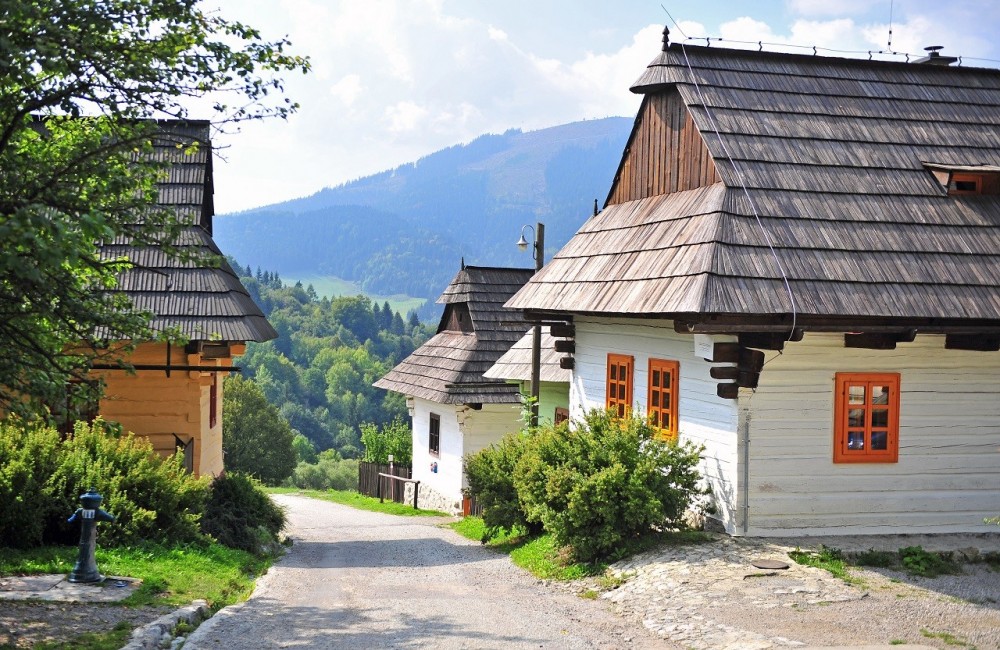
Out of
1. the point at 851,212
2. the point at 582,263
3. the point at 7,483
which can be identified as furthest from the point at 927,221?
the point at 7,483

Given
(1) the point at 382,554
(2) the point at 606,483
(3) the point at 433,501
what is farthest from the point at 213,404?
(3) the point at 433,501

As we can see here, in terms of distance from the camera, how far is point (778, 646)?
748 cm

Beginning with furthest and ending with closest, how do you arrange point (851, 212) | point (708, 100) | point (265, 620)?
1. point (708, 100)
2. point (851, 212)
3. point (265, 620)

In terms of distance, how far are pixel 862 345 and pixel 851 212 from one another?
5.69 ft

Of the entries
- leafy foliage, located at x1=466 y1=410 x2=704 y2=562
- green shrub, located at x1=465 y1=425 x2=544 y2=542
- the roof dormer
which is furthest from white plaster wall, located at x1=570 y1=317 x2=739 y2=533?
the roof dormer

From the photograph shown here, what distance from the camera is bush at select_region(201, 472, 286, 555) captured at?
1249 cm

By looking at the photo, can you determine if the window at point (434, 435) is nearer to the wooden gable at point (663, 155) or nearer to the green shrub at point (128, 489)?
the wooden gable at point (663, 155)

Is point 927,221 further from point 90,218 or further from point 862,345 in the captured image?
point 90,218

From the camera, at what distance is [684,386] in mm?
11922

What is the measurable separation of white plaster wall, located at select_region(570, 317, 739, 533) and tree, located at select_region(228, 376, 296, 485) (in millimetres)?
32318

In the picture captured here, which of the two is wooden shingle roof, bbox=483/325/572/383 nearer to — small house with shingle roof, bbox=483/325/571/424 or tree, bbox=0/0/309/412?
small house with shingle roof, bbox=483/325/571/424

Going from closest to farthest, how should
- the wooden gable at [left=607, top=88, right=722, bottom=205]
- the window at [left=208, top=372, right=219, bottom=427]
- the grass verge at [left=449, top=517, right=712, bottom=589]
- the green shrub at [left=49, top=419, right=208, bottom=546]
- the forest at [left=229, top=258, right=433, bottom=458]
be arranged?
the green shrub at [left=49, top=419, right=208, bottom=546]
the grass verge at [left=449, top=517, right=712, bottom=589]
the wooden gable at [left=607, top=88, right=722, bottom=205]
the window at [left=208, top=372, right=219, bottom=427]
the forest at [left=229, top=258, right=433, bottom=458]

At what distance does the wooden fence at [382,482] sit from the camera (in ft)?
90.3

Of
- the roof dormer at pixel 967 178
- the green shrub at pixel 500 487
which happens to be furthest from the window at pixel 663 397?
the roof dormer at pixel 967 178
